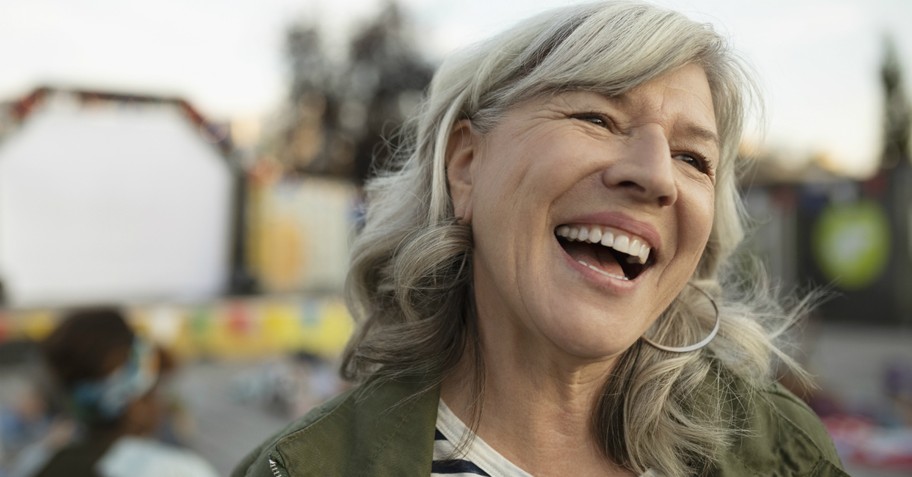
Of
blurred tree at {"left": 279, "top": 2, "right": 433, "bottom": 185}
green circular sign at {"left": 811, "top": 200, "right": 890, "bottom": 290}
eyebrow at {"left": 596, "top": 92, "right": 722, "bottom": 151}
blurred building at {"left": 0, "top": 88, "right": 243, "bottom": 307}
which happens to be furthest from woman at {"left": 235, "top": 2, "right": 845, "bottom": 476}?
blurred tree at {"left": 279, "top": 2, "right": 433, "bottom": 185}

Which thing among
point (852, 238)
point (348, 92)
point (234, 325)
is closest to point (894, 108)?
point (852, 238)

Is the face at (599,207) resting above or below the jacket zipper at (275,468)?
above

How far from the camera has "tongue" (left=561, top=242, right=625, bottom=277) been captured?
1326mm

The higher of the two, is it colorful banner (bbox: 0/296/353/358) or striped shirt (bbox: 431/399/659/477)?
striped shirt (bbox: 431/399/659/477)

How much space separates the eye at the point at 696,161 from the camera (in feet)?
4.40

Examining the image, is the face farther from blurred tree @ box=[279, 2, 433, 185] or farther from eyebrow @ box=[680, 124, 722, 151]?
blurred tree @ box=[279, 2, 433, 185]

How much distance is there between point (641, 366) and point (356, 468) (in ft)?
1.97

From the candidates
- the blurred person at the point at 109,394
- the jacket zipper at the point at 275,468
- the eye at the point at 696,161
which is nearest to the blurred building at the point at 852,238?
the blurred person at the point at 109,394

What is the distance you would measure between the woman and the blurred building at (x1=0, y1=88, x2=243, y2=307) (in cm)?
1222

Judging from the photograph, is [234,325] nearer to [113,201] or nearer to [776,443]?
[113,201]

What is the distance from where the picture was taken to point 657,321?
1.58m

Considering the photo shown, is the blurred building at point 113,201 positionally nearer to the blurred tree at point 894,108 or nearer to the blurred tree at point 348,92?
the blurred tree at point 348,92

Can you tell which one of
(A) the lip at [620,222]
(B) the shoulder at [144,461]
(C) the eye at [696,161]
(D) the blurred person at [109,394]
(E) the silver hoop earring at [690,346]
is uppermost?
(C) the eye at [696,161]

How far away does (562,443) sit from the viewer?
56.3 inches
